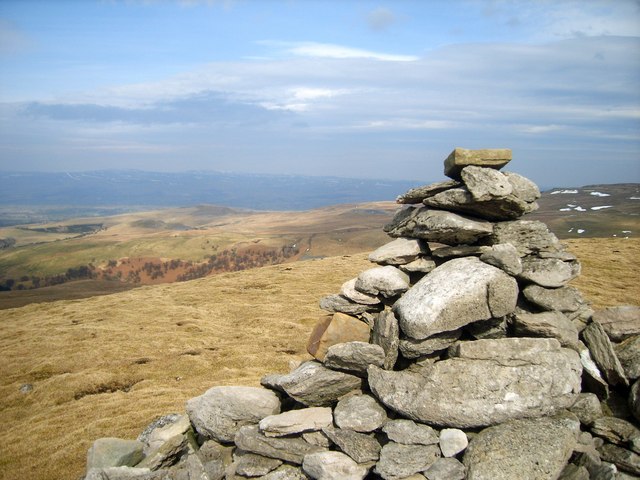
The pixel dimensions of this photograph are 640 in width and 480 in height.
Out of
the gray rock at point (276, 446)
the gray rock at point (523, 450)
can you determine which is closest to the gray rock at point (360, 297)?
the gray rock at point (276, 446)

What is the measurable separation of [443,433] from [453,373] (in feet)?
7.02

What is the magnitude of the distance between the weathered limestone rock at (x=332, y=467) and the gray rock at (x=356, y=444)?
265 mm

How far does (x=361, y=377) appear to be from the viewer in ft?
56.6

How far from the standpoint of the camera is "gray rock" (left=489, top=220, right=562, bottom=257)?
18.0 meters

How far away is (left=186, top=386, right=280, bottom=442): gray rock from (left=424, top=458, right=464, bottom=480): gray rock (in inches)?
278

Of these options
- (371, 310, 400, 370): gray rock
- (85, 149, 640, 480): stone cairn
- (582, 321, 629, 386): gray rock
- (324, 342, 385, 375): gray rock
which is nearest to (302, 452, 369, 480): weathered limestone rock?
(85, 149, 640, 480): stone cairn

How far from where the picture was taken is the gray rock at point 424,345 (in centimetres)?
1623

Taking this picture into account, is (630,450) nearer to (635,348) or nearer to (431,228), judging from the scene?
(635,348)

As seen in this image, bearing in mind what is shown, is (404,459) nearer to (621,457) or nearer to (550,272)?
(621,457)

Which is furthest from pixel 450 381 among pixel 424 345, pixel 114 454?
pixel 114 454

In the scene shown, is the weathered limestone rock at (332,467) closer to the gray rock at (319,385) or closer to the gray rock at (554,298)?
the gray rock at (319,385)

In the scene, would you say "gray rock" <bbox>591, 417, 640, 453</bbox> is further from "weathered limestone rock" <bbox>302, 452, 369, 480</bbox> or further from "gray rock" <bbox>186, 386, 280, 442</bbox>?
"gray rock" <bbox>186, 386, 280, 442</bbox>

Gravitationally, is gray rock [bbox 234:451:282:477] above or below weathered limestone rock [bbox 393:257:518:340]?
below

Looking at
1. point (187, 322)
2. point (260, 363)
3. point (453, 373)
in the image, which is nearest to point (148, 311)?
point (187, 322)
